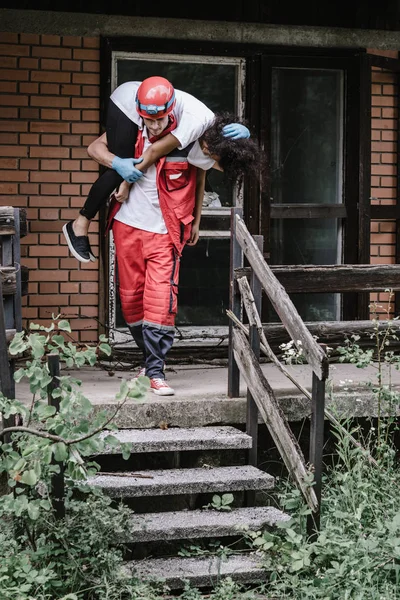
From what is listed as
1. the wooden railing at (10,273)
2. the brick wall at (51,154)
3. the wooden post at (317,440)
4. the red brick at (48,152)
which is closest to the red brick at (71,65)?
the brick wall at (51,154)

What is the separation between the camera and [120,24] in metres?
6.99

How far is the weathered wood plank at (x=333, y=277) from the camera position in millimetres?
5613

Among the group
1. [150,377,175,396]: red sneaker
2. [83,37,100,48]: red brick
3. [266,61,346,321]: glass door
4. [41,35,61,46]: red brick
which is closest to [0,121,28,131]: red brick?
[41,35,61,46]: red brick

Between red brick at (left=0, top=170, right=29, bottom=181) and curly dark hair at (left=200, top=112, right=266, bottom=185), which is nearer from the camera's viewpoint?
curly dark hair at (left=200, top=112, right=266, bottom=185)

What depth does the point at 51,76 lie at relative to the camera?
6961 millimetres

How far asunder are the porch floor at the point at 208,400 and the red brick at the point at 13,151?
1.71 m

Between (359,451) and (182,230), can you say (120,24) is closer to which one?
(182,230)

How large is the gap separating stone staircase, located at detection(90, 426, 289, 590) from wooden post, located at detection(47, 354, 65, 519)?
35cm

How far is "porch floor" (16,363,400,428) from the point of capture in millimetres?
5445

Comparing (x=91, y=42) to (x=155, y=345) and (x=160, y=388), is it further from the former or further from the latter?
(x=160, y=388)

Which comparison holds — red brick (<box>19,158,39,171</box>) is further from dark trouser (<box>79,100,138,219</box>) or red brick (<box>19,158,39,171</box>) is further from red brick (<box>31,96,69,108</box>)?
dark trouser (<box>79,100,138,219</box>)

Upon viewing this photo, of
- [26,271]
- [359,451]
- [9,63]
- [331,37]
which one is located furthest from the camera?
[331,37]

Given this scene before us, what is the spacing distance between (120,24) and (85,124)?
0.76m

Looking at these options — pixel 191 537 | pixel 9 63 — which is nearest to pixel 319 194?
pixel 9 63
